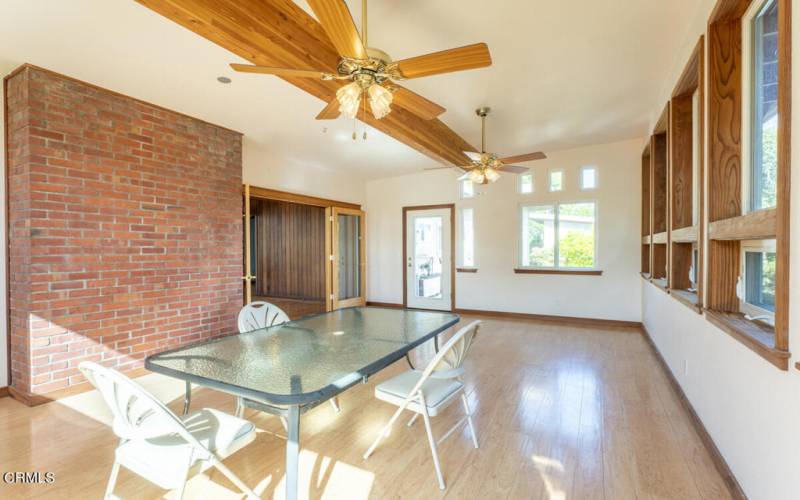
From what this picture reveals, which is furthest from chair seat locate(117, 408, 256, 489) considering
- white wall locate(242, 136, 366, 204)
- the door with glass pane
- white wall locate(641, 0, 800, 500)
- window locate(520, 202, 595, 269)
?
window locate(520, 202, 595, 269)

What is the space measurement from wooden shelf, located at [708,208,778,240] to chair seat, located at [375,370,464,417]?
1.60 meters

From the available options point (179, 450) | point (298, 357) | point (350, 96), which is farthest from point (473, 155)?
point (179, 450)

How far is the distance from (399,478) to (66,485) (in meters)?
1.74

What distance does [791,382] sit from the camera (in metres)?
1.33

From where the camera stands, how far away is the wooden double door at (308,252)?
6.65 m

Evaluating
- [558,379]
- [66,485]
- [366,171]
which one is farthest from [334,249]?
[66,485]

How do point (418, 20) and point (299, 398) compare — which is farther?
point (418, 20)

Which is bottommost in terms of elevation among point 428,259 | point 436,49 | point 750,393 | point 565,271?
point 750,393

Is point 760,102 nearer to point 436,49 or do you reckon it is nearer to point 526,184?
point 436,49

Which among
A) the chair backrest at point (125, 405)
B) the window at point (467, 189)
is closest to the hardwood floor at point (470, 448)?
the chair backrest at point (125, 405)

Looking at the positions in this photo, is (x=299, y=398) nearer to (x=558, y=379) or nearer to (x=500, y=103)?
(x=558, y=379)

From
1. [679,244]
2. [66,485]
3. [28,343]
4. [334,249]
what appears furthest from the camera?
[334,249]

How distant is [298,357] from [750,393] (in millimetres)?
2110

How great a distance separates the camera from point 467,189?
21.5 feet
